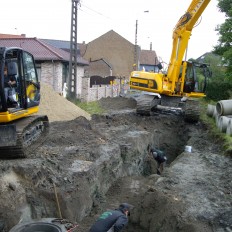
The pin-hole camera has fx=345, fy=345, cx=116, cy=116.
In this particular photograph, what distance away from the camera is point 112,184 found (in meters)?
9.52

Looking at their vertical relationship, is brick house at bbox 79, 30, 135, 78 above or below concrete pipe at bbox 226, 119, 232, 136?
Result: above

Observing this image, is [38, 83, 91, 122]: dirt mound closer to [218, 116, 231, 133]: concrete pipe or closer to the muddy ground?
the muddy ground

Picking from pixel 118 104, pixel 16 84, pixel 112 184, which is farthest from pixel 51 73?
pixel 16 84

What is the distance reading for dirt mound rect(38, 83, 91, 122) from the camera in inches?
586

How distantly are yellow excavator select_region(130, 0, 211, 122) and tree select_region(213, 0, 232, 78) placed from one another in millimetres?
5706

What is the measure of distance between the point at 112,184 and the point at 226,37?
15650 millimetres

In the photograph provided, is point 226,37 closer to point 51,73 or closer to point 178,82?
point 178,82

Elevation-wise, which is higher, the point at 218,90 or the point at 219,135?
the point at 218,90

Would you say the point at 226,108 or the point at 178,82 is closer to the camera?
the point at 226,108

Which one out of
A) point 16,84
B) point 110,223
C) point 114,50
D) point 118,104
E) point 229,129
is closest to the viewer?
point 110,223

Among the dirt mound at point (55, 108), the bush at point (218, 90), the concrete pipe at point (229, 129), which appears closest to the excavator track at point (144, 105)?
the dirt mound at point (55, 108)

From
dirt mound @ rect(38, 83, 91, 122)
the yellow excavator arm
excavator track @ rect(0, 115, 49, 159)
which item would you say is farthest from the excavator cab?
the yellow excavator arm

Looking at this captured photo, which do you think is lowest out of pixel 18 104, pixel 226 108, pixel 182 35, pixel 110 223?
pixel 110 223

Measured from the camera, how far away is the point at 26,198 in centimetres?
656
